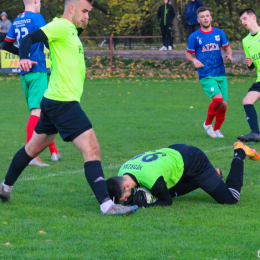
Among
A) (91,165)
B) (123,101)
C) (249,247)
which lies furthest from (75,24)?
(123,101)

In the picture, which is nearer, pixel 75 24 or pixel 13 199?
pixel 75 24

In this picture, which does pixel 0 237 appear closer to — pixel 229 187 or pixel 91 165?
pixel 91 165

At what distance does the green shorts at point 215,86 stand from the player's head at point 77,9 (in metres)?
5.15

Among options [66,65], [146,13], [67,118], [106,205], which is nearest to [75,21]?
[66,65]

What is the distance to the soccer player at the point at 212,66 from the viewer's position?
9.80 meters

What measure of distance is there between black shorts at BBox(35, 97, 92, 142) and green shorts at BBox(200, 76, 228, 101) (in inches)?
206

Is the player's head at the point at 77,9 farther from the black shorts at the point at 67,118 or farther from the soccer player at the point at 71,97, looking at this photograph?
the black shorts at the point at 67,118

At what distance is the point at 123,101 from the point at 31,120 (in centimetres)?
820

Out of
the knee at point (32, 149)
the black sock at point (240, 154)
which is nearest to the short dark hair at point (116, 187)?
the knee at point (32, 149)

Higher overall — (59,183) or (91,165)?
(91,165)

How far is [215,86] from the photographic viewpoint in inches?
385

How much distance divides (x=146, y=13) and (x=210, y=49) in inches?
869

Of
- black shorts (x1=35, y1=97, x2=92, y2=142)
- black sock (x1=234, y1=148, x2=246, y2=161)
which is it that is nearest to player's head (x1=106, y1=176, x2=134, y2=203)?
black shorts (x1=35, y1=97, x2=92, y2=142)

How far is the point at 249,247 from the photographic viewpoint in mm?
4008
